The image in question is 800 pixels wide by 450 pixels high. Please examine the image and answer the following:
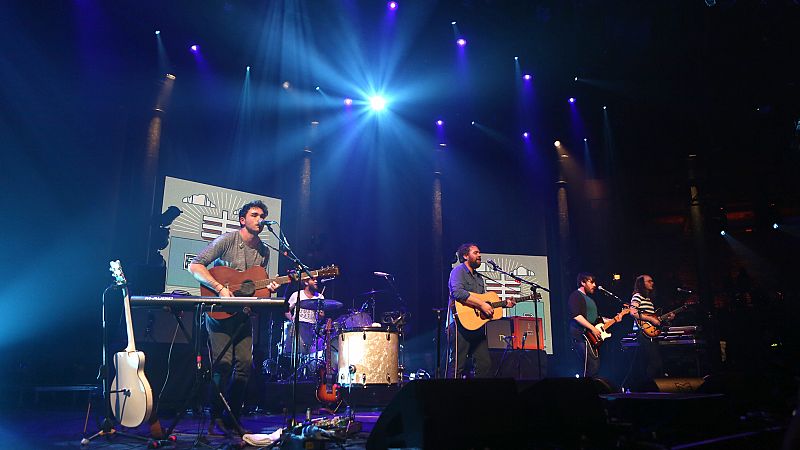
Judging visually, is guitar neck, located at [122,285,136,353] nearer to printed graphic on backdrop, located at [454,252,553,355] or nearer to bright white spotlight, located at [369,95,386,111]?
bright white spotlight, located at [369,95,386,111]

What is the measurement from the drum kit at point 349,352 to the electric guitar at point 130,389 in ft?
10.2

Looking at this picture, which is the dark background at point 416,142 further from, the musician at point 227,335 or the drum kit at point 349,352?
the drum kit at point 349,352

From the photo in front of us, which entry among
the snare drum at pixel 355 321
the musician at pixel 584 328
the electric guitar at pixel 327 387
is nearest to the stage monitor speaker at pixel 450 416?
the electric guitar at pixel 327 387

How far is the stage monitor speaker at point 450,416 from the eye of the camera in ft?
9.57

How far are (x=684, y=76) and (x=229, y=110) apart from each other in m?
9.92

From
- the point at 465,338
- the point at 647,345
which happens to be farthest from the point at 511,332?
the point at 465,338

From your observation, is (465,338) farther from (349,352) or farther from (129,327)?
(129,327)

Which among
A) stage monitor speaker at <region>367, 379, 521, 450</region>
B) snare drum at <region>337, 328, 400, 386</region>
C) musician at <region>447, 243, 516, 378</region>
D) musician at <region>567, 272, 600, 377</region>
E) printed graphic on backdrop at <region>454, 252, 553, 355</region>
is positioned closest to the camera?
stage monitor speaker at <region>367, 379, 521, 450</region>

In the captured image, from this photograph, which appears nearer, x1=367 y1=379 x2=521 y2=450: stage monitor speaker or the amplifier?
x1=367 y1=379 x2=521 y2=450: stage monitor speaker

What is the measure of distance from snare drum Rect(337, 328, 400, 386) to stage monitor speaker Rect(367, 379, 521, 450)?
4.86 m

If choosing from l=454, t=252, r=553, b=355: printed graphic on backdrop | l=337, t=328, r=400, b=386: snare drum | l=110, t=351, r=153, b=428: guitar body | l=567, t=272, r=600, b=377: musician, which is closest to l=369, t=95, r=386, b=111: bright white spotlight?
l=454, t=252, r=553, b=355: printed graphic on backdrop

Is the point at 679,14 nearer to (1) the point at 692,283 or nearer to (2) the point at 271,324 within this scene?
(1) the point at 692,283

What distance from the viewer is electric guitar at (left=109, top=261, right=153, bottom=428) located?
4.65 m

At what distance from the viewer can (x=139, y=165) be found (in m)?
8.88
